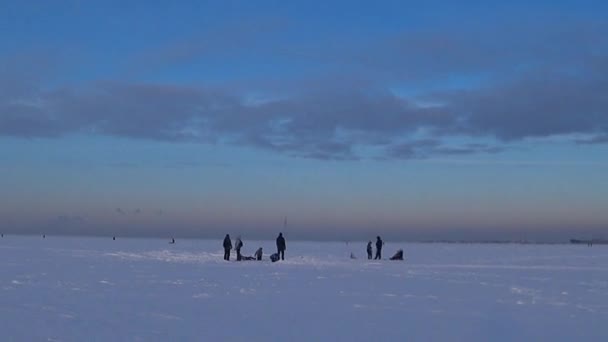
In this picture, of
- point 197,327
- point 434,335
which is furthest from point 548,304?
point 197,327

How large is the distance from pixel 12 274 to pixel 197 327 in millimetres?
11241

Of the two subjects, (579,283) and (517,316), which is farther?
(579,283)

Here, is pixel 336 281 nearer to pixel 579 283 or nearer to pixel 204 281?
pixel 204 281

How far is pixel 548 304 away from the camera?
14656 millimetres

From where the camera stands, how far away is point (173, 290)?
16281 millimetres

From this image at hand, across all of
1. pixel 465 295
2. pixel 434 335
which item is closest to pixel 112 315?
pixel 434 335

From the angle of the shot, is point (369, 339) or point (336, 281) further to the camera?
point (336, 281)

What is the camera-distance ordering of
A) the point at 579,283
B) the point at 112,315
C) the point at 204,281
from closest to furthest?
the point at 112,315, the point at 204,281, the point at 579,283

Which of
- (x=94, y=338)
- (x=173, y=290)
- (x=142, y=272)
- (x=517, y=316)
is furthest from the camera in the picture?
(x=142, y=272)

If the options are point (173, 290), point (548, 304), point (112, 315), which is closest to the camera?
point (112, 315)

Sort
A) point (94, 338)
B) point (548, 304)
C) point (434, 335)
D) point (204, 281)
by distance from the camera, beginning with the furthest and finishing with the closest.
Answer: point (204, 281) → point (548, 304) → point (434, 335) → point (94, 338)

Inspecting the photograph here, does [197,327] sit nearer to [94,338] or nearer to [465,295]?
[94,338]

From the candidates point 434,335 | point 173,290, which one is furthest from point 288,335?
point 173,290

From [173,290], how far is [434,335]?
25.0ft
